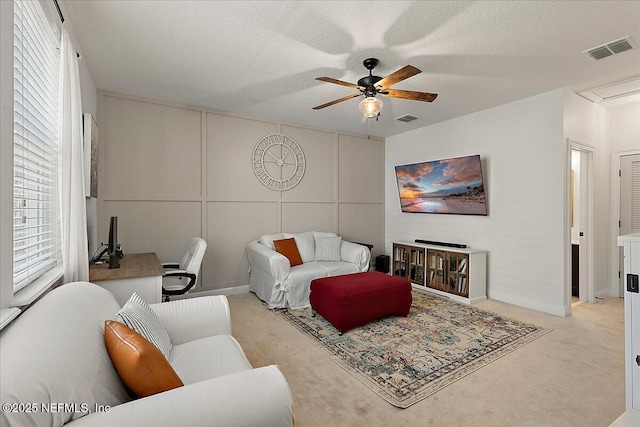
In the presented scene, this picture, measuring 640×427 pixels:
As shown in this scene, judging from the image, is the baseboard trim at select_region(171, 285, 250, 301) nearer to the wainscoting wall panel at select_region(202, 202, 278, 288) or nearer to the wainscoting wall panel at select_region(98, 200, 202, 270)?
the wainscoting wall panel at select_region(202, 202, 278, 288)

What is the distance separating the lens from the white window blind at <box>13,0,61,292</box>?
1.47m

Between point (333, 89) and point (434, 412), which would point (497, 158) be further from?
point (434, 412)

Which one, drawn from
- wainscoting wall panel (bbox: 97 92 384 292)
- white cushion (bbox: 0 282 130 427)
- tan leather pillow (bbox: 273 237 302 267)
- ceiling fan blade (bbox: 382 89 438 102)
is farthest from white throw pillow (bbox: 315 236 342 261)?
white cushion (bbox: 0 282 130 427)

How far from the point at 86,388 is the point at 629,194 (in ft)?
19.8

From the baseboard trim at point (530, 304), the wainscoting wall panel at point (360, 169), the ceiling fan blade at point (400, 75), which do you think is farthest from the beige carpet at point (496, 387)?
the wainscoting wall panel at point (360, 169)

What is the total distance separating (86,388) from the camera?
101 centimetres

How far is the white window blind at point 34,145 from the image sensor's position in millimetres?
1470

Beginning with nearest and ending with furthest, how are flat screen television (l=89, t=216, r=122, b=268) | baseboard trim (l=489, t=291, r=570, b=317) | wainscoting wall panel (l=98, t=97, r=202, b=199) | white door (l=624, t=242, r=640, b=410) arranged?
1. white door (l=624, t=242, r=640, b=410)
2. flat screen television (l=89, t=216, r=122, b=268)
3. baseboard trim (l=489, t=291, r=570, b=317)
4. wainscoting wall panel (l=98, t=97, r=202, b=199)

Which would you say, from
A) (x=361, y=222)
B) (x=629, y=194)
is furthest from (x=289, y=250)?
(x=629, y=194)

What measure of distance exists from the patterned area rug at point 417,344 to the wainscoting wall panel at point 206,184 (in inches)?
59.9

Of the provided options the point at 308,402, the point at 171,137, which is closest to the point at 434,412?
the point at 308,402

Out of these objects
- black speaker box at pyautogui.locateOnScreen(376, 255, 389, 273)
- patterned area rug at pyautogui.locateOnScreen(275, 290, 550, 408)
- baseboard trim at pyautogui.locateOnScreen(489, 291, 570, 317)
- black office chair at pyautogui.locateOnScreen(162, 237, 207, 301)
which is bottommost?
patterned area rug at pyautogui.locateOnScreen(275, 290, 550, 408)

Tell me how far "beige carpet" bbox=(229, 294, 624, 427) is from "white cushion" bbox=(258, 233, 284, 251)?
1411 millimetres

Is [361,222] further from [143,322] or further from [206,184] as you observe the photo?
[143,322]
